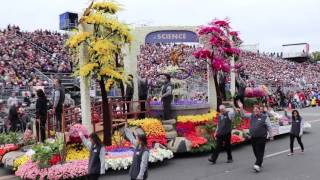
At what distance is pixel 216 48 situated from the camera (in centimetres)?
1934

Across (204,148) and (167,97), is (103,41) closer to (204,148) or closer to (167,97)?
(167,97)

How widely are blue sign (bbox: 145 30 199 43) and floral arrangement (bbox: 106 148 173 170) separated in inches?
238

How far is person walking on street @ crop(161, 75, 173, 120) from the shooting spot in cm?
1591

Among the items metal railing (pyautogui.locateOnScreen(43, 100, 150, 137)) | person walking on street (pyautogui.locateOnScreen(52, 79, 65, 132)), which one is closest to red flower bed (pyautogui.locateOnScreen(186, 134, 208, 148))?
metal railing (pyautogui.locateOnScreen(43, 100, 150, 137))

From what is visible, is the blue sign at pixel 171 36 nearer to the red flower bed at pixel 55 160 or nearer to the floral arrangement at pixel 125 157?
the floral arrangement at pixel 125 157

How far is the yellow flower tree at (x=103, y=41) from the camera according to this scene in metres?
13.1

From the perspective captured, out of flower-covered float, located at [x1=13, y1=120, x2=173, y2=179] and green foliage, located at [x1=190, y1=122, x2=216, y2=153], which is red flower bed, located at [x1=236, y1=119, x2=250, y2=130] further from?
flower-covered float, located at [x1=13, y1=120, x2=173, y2=179]

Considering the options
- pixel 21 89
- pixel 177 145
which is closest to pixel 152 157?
pixel 177 145

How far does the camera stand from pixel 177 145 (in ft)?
47.8

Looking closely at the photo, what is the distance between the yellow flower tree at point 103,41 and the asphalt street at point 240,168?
214 centimetres

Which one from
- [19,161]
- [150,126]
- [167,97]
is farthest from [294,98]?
[19,161]

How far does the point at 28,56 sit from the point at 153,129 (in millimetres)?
17657

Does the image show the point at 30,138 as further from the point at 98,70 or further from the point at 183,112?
the point at 183,112

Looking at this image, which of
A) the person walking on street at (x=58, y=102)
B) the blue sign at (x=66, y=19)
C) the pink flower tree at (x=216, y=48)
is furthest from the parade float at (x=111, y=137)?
the blue sign at (x=66, y=19)
